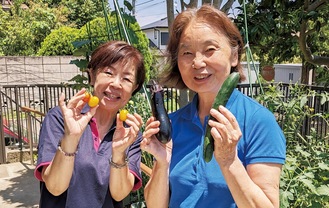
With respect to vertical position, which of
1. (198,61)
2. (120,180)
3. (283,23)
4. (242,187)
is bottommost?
(120,180)

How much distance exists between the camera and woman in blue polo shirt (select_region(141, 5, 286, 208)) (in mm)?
1058

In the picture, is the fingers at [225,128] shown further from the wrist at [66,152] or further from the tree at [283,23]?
the tree at [283,23]

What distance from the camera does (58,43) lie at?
1167 cm

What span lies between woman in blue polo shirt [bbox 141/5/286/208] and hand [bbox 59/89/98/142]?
0.97ft

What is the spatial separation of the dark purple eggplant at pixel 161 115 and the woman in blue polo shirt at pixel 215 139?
28 mm

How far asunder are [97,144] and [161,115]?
448mm

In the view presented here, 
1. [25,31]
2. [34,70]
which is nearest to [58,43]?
[34,70]

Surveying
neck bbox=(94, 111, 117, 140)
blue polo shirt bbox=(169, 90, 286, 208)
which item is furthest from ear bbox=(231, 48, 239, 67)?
neck bbox=(94, 111, 117, 140)

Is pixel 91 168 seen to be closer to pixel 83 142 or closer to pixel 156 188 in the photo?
pixel 83 142

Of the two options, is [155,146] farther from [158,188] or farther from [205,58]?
[205,58]

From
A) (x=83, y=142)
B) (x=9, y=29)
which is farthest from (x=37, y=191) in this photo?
(x=9, y=29)

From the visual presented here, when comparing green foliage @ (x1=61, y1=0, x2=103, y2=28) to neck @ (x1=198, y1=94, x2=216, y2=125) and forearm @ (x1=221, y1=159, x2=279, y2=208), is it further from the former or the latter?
forearm @ (x1=221, y1=159, x2=279, y2=208)

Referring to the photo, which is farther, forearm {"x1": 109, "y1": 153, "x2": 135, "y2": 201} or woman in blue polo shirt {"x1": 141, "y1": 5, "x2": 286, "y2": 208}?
forearm {"x1": 109, "y1": 153, "x2": 135, "y2": 201}

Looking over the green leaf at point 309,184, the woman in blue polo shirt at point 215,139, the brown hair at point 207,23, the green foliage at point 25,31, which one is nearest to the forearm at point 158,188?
the woman in blue polo shirt at point 215,139
